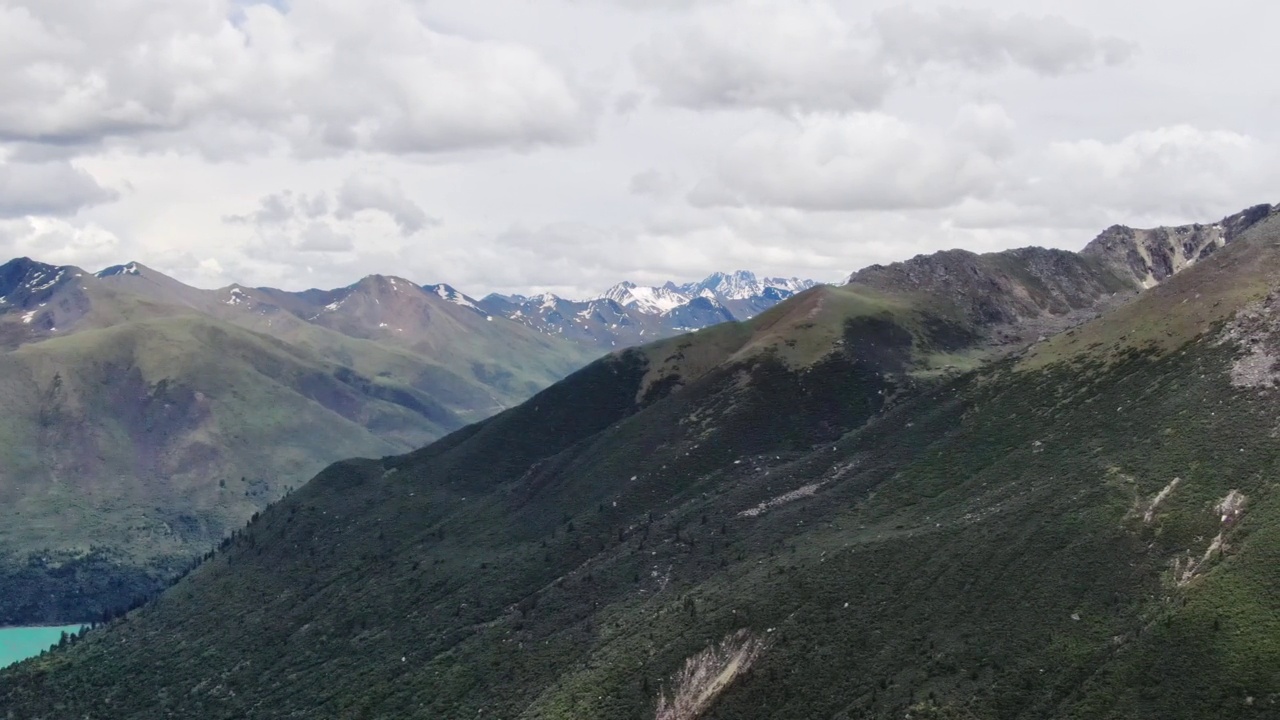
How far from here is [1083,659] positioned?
146 m

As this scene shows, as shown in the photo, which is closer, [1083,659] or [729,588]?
[1083,659]

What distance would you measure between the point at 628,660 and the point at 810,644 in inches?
1349

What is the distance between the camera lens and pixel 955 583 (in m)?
173

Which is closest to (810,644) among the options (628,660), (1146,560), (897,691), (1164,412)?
(897,691)

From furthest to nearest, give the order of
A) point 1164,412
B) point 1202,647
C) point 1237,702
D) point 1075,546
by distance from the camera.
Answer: point 1164,412 < point 1075,546 < point 1202,647 < point 1237,702

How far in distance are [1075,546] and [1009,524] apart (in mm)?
15205

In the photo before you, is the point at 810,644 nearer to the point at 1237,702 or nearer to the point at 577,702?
the point at 577,702

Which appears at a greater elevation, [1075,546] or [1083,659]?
[1075,546]

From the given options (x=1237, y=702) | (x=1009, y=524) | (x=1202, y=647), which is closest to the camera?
(x=1237, y=702)

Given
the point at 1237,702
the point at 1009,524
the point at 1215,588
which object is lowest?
the point at 1237,702

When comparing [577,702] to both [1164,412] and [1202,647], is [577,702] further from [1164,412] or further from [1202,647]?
[1164,412]

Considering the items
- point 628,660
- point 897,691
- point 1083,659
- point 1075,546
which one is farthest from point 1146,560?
point 628,660

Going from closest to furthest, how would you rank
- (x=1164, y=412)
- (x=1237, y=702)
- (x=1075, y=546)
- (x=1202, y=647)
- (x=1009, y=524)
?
(x=1237, y=702)
(x=1202, y=647)
(x=1075, y=546)
(x=1009, y=524)
(x=1164, y=412)

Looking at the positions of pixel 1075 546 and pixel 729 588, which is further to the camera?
pixel 729 588
